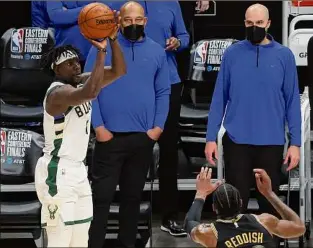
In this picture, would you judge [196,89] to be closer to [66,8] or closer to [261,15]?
[66,8]

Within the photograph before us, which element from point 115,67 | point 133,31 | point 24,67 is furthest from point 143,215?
point 24,67

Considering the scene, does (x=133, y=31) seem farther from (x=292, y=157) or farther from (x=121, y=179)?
(x=292, y=157)

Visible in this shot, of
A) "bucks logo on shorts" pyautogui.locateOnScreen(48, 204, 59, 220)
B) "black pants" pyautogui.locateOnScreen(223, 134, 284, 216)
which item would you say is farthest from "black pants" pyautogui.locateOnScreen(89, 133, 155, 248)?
"bucks logo on shorts" pyautogui.locateOnScreen(48, 204, 59, 220)

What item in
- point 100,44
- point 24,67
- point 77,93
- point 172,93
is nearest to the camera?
point 100,44

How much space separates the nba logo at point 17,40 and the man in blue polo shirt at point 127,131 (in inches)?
60.6

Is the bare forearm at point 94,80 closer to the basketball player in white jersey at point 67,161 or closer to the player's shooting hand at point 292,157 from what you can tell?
the basketball player in white jersey at point 67,161

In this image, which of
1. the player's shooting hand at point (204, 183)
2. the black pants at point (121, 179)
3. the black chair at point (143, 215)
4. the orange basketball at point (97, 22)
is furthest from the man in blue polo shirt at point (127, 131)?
the player's shooting hand at point (204, 183)

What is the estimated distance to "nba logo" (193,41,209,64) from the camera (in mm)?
7836

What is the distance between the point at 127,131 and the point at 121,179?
1.08 feet

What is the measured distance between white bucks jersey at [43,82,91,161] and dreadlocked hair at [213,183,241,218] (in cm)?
112

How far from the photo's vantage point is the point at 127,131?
21.4 ft

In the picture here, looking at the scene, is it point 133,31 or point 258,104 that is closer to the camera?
point 258,104

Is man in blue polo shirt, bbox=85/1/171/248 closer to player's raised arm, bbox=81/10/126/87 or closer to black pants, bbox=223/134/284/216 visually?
black pants, bbox=223/134/284/216

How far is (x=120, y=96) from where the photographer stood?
6496 millimetres
